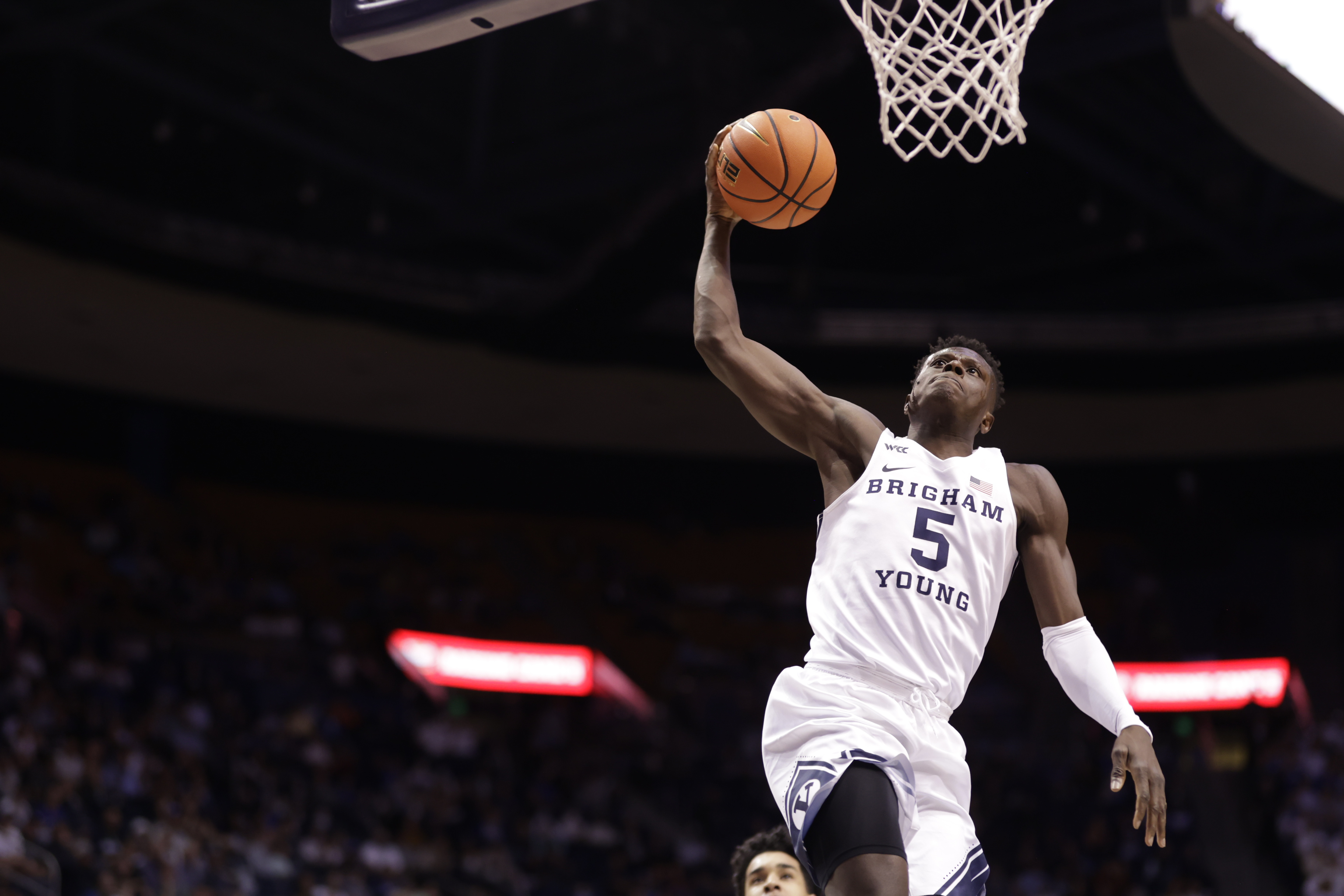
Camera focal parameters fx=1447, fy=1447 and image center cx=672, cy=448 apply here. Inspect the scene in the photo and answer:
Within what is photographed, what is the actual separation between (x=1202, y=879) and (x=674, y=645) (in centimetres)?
732

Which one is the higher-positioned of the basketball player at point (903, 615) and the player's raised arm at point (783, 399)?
the player's raised arm at point (783, 399)

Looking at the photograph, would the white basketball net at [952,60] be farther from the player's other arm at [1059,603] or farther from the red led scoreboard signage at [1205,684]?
the red led scoreboard signage at [1205,684]

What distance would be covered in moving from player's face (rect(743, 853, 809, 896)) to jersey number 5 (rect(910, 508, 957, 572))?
1.38 meters

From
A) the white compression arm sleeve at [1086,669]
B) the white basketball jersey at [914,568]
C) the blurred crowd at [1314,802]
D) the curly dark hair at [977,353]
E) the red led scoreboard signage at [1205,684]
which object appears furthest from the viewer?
the red led scoreboard signage at [1205,684]

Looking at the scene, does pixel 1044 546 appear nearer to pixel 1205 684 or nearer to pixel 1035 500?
pixel 1035 500

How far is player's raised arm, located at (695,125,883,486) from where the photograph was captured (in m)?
3.67

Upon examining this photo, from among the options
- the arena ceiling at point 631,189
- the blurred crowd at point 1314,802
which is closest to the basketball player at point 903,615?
the arena ceiling at point 631,189

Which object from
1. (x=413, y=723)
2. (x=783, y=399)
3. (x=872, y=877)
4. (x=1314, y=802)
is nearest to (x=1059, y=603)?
(x=783, y=399)

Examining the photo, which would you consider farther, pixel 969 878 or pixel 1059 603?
pixel 1059 603

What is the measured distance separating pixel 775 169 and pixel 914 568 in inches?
47.4

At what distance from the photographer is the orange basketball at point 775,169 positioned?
3943 mm

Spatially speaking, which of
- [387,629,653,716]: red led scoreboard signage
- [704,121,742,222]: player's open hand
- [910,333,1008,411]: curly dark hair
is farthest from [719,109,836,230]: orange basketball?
[387,629,653,716]: red led scoreboard signage

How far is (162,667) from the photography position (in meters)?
14.7

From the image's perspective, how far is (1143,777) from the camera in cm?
326
